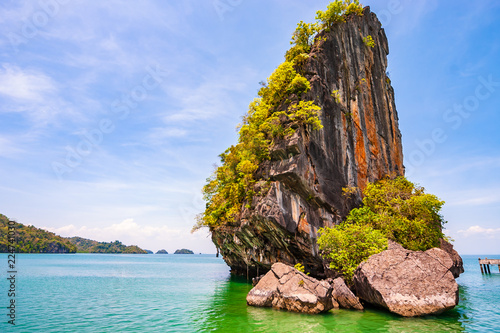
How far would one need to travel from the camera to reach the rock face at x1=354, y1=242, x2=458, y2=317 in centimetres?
1437

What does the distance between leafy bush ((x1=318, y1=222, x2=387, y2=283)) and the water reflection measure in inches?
157

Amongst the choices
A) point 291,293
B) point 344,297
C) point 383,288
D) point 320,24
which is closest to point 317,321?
point 291,293

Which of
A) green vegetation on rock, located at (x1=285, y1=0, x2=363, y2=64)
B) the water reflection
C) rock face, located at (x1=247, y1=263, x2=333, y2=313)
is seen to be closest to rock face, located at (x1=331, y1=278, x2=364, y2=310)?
the water reflection

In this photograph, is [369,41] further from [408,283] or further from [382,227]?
[408,283]

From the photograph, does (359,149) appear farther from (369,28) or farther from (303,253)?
(369,28)

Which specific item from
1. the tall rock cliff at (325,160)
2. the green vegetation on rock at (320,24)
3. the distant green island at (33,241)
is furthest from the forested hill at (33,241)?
the green vegetation on rock at (320,24)

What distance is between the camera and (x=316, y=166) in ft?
80.6

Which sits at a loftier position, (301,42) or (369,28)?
(369,28)

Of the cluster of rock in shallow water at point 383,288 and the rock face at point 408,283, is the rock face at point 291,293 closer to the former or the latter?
the cluster of rock in shallow water at point 383,288

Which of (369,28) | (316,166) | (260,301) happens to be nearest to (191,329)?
(260,301)

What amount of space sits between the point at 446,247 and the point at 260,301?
78.2 feet

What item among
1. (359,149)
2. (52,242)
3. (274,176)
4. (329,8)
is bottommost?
(52,242)

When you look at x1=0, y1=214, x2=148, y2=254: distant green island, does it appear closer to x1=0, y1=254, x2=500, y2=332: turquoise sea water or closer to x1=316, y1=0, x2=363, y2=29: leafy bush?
x1=0, y1=254, x2=500, y2=332: turquoise sea water

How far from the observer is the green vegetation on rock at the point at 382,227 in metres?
19.9
